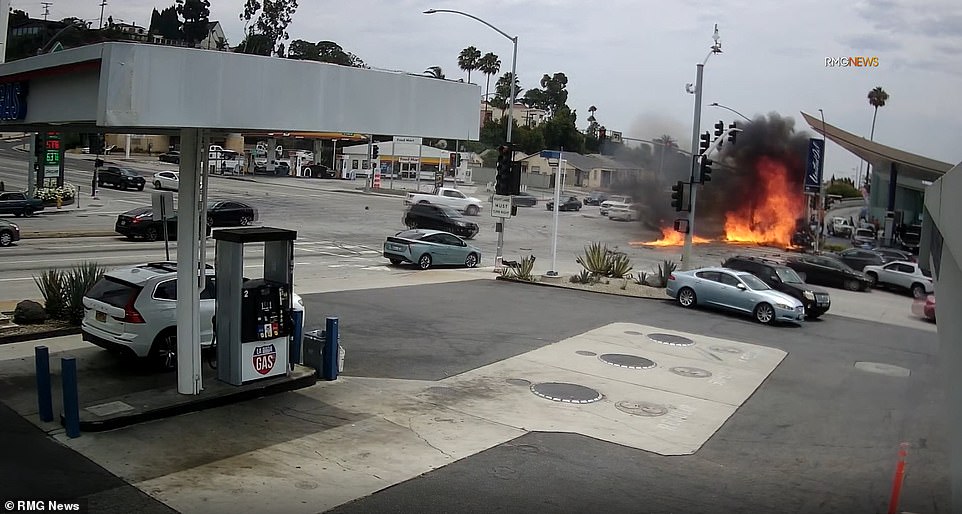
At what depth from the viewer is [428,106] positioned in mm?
9797

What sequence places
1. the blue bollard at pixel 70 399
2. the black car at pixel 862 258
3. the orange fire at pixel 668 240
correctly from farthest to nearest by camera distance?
the orange fire at pixel 668 240 < the black car at pixel 862 258 < the blue bollard at pixel 70 399

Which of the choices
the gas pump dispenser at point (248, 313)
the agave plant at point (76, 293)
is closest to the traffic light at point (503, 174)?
the agave plant at point (76, 293)

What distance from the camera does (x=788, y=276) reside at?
2462cm

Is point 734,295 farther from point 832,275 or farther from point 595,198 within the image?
point 595,198

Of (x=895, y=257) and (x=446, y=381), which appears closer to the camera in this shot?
(x=446, y=381)

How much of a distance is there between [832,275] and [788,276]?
5.95m

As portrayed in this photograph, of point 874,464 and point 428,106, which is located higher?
point 428,106

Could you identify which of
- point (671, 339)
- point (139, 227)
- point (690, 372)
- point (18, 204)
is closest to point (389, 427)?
point (690, 372)

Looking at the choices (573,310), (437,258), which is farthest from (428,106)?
(437,258)

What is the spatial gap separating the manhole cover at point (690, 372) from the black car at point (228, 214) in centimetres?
2421

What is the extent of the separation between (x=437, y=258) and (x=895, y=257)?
18.4m

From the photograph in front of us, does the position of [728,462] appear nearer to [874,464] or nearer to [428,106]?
[874,464]

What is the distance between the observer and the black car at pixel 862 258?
102ft

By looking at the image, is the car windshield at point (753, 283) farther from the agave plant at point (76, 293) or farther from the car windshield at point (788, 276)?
the agave plant at point (76, 293)
